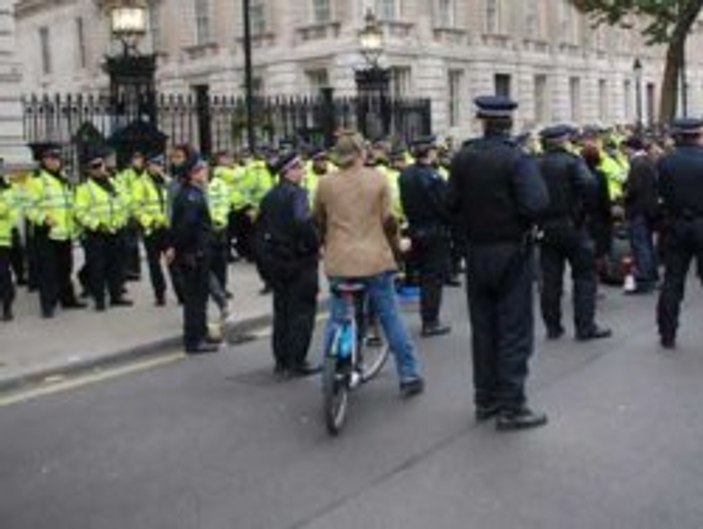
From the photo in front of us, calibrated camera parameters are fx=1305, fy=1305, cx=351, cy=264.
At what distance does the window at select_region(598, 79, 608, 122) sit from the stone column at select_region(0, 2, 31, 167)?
41058 millimetres

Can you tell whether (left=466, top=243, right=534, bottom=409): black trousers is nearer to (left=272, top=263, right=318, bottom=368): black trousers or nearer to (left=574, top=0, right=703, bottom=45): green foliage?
(left=272, top=263, right=318, bottom=368): black trousers

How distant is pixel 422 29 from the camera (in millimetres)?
45156

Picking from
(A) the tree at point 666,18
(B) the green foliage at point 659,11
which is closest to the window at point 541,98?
(A) the tree at point 666,18

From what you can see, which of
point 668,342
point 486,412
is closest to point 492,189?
point 486,412

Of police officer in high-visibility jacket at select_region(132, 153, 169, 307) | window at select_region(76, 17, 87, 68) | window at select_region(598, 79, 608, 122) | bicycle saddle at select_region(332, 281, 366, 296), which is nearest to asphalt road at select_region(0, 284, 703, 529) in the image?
bicycle saddle at select_region(332, 281, 366, 296)

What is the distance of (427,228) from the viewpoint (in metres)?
12.2

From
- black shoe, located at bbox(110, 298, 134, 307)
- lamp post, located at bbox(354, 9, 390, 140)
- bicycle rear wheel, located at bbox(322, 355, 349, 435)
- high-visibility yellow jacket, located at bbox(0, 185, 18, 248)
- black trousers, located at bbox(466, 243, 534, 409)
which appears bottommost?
black shoe, located at bbox(110, 298, 134, 307)

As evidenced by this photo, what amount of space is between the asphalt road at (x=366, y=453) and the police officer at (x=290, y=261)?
0.32 m

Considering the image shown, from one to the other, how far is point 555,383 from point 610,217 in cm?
429

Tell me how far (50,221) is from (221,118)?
47.4 ft

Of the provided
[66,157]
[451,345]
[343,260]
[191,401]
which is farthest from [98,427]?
[66,157]

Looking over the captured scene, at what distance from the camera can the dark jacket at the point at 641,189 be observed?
575 inches

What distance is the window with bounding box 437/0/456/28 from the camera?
154 feet

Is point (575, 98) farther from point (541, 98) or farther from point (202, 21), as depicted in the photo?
point (202, 21)
